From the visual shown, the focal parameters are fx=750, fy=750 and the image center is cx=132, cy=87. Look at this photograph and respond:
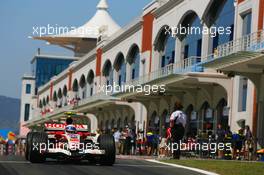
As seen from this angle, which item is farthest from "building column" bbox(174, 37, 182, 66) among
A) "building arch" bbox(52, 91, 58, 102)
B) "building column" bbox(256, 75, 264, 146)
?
"building arch" bbox(52, 91, 58, 102)

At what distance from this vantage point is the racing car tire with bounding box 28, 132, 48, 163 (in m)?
18.2

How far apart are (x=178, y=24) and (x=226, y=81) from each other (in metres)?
9.44

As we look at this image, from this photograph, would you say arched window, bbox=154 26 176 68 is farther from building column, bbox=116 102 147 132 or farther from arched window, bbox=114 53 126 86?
arched window, bbox=114 53 126 86

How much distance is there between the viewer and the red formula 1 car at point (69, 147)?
725 inches

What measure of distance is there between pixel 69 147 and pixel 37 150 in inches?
34.3

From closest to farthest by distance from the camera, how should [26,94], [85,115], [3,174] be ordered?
[3,174], [85,115], [26,94]

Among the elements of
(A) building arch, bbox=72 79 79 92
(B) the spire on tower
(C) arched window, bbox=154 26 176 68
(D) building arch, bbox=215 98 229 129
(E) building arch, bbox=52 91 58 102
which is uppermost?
(B) the spire on tower

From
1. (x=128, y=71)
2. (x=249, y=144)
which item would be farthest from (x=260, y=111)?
(x=128, y=71)

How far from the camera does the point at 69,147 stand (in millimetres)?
18750

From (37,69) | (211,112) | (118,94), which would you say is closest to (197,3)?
(211,112)

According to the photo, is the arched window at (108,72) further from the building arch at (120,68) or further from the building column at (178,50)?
the building column at (178,50)

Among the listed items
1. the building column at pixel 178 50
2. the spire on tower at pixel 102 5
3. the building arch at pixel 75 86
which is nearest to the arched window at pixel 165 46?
the building column at pixel 178 50

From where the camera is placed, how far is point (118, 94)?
46.5 metres

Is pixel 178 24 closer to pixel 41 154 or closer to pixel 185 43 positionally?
pixel 185 43
